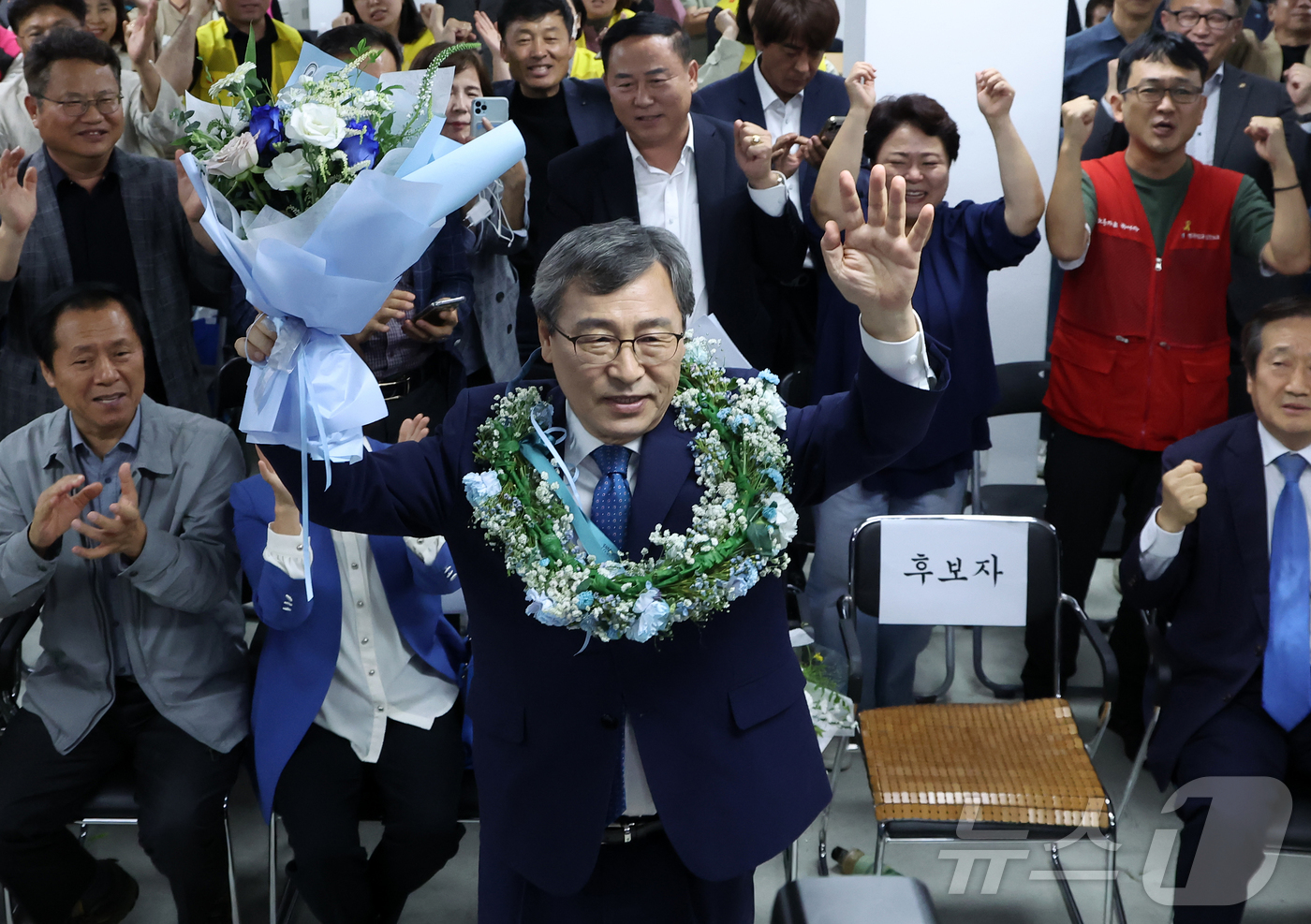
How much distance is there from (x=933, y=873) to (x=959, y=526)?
37.7 inches

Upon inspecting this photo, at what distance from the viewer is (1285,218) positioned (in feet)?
11.9

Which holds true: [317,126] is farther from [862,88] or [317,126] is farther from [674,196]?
[674,196]

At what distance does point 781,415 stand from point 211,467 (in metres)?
1.70

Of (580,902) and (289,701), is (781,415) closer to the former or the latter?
(580,902)

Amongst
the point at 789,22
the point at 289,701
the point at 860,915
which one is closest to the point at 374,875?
the point at 289,701

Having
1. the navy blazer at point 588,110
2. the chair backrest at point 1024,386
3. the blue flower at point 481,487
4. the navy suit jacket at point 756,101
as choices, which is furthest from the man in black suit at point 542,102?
the blue flower at point 481,487

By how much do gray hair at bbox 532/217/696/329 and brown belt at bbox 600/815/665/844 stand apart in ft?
2.68

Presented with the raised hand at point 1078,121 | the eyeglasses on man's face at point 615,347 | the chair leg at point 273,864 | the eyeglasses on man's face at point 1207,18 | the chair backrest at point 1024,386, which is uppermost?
the eyeglasses on man's face at point 1207,18

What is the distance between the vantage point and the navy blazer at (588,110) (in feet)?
14.1

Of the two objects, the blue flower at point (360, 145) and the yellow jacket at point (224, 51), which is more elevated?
the yellow jacket at point (224, 51)

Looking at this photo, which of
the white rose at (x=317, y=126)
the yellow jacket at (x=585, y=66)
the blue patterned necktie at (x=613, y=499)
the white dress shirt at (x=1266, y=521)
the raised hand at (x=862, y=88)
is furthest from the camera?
the yellow jacket at (x=585, y=66)

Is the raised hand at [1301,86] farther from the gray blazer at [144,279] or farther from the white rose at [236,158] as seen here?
the white rose at [236,158]

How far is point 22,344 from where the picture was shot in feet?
12.5

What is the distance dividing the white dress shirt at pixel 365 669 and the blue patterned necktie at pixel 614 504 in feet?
3.57
